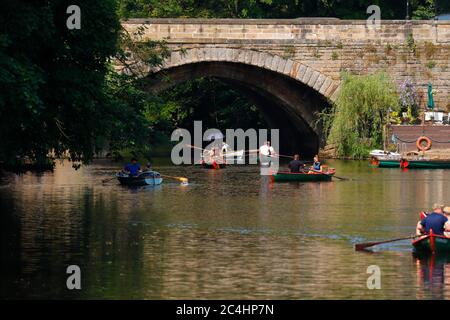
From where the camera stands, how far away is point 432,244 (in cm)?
3048

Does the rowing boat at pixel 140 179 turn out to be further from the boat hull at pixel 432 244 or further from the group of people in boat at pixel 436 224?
the boat hull at pixel 432 244

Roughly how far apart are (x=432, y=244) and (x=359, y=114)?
122 feet

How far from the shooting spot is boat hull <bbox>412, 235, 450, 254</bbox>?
30428 mm

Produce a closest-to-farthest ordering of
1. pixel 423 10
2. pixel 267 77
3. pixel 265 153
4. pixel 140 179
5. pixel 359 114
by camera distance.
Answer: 1. pixel 140 179
2. pixel 265 153
3. pixel 359 114
4. pixel 267 77
5. pixel 423 10

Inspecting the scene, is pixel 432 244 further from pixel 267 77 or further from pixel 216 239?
pixel 267 77

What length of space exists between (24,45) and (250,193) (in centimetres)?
1366

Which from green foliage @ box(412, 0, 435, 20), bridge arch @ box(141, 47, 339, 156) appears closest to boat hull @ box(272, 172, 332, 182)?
bridge arch @ box(141, 47, 339, 156)

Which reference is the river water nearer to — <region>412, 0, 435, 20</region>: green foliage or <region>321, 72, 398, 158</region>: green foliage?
<region>321, 72, 398, 158</region>: green foliage

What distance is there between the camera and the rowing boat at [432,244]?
99.8 feet

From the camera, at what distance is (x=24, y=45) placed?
34.2 meters

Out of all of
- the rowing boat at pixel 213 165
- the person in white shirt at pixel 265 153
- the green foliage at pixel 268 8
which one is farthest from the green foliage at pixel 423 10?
the rowing boat at pixel 213 165

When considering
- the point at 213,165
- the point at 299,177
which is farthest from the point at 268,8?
the point at 299,177

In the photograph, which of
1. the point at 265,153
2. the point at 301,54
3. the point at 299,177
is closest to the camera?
the point at 299,177
